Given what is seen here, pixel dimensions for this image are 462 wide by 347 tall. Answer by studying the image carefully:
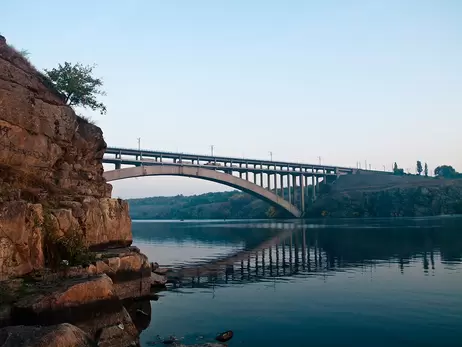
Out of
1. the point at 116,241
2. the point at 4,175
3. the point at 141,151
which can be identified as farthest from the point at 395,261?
the point at 141,151

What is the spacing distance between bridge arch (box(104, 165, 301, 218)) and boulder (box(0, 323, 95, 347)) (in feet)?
238

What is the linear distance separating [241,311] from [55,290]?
9200mm

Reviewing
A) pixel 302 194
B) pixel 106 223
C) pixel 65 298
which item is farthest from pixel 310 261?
pixel 302 194

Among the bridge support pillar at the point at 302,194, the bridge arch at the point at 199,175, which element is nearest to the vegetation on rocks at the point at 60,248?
the bridge arch at the point at 199,175

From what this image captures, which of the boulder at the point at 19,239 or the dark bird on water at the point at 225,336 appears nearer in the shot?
the dark bird on water at the point at 225,336

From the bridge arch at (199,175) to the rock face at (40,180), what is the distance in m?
56.8

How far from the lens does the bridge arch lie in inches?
3386

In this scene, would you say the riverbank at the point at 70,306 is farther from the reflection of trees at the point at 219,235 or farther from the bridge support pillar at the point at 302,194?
the bridge support pillar at the point at 302,194

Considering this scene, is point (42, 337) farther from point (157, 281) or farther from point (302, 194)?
point (302, 194)

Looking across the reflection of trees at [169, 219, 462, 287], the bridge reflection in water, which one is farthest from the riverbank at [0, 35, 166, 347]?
the reflection of trees at [169, 219, 462, 287]

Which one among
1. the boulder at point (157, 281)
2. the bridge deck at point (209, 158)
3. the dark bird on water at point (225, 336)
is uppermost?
the bridge deck at point (209, 158)

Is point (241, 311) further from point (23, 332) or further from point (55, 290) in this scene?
point (23, 332)

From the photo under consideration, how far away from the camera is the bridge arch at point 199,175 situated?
282 feet

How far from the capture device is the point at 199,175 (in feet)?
334
